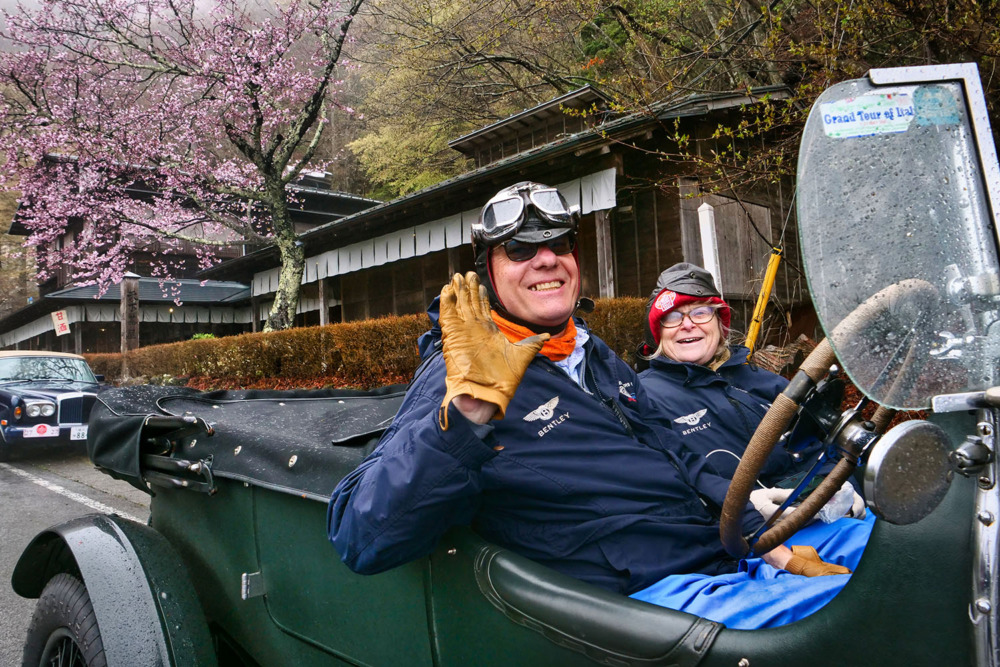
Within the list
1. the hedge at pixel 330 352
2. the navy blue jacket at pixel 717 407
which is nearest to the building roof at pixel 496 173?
the hedge at pixel 330 352

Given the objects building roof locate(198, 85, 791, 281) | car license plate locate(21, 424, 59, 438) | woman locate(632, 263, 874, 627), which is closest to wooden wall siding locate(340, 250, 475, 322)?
building roof locate(198, 85, 791, 281)

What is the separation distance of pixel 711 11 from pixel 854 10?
9.05 meters

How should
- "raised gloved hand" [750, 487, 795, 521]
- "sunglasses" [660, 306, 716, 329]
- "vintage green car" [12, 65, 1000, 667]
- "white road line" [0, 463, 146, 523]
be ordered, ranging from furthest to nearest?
"white road line" [0, 463, 146, 523]
"sunglasses" [660, 306, 716, 329]
"raised gloved hand" [750, 487, 795, 521]
"vintage green car" [12, 65, 1000, 667]

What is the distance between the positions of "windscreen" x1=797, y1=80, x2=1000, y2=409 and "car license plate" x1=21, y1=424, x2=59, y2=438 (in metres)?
10.7

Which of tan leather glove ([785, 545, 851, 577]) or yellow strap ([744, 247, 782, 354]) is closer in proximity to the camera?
tan leather glove ([785, 545, 851, 577])

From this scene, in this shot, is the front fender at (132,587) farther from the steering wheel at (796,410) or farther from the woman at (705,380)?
the woman at (705,380)

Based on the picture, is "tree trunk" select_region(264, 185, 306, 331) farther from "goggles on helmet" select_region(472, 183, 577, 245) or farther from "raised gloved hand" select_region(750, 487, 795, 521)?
"raised gloved hand" select_region(750, 487, 795, 521)

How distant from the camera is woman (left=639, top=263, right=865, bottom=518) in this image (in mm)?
2738

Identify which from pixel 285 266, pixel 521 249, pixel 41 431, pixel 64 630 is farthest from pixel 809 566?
pixel 285 266

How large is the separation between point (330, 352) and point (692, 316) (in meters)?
9.03

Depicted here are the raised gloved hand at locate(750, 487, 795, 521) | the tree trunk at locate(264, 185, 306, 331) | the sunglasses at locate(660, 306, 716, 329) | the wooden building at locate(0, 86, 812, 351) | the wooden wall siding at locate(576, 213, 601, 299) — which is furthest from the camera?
the tree trunk at locate(264, 185, 306, 331)

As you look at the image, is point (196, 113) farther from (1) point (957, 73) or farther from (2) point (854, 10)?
(1) point (957, 73)

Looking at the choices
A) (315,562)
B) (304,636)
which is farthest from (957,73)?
(304,636)

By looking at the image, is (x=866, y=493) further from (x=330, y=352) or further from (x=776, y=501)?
(x=330, y=352)
